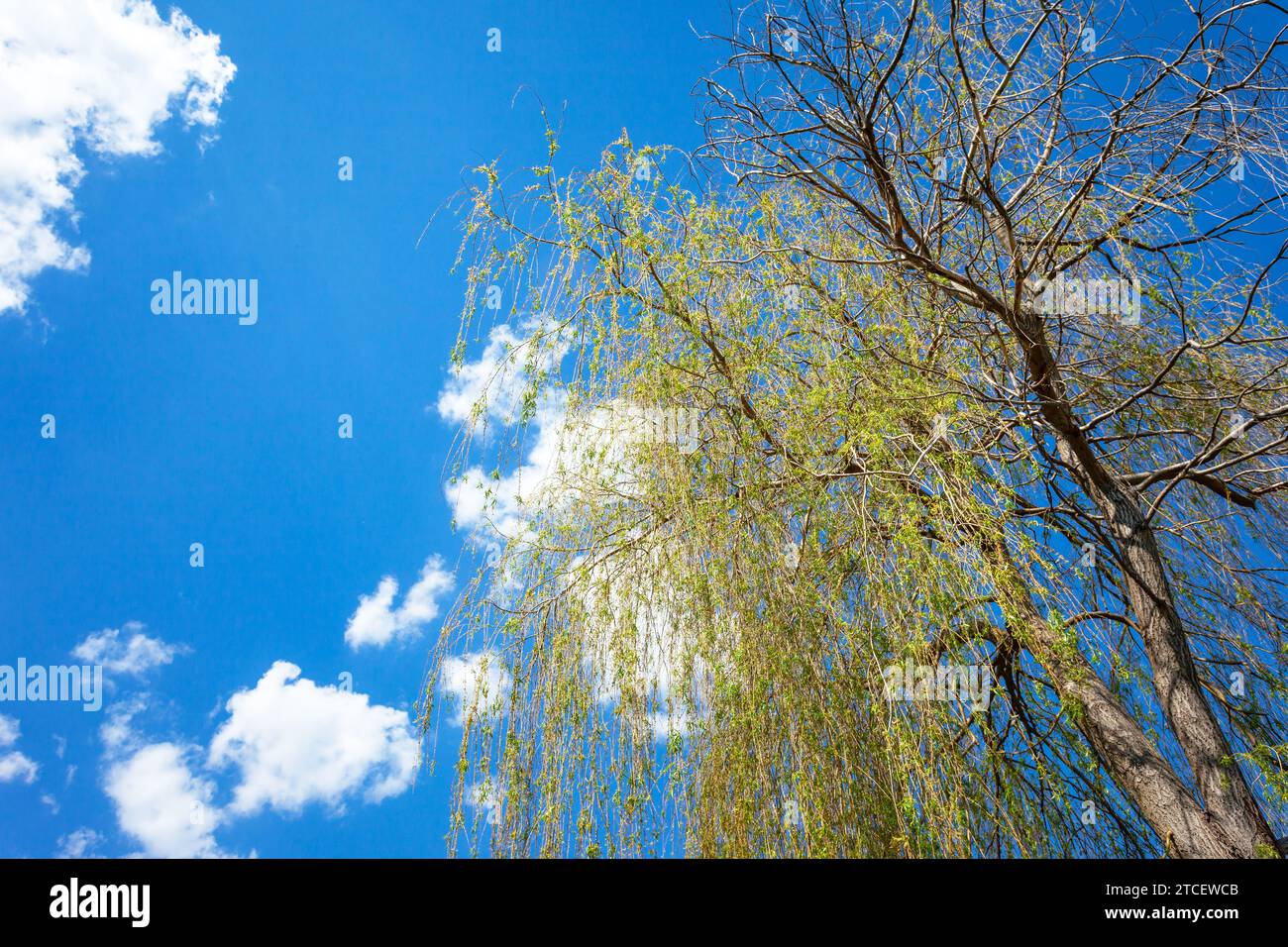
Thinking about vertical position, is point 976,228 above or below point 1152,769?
above

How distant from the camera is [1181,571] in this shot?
156 inches

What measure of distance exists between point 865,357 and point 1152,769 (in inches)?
77.3

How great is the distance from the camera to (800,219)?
4.36 m

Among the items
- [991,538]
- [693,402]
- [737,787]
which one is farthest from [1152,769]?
[693,402]

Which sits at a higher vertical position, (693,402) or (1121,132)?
(1121,132)
